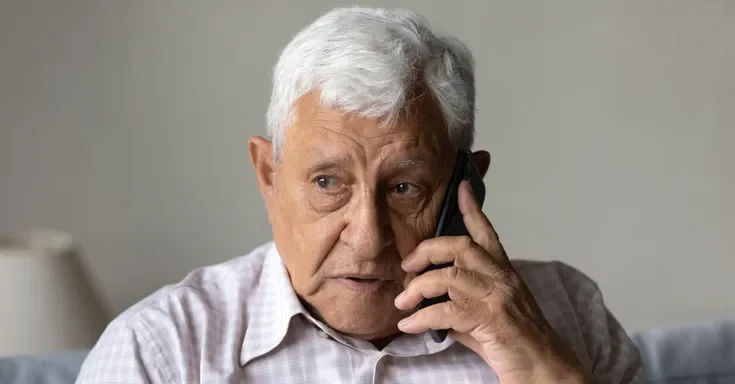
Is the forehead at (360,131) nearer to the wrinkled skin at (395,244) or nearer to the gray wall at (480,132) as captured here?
the wrinkled skin at (395,244)

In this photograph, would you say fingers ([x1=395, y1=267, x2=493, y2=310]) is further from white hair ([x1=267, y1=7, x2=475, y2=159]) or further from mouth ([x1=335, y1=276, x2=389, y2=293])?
white hair ([x1=267, y1=7, x2=475, y2=159])

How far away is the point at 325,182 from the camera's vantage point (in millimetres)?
1311

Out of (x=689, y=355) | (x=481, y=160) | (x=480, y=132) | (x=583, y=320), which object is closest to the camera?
(x=481, y=160)

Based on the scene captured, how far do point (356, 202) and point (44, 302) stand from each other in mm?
934

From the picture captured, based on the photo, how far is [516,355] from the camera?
132 centimetres

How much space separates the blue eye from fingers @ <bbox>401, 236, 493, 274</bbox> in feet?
0.56

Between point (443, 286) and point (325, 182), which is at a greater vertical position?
point (325, 182)

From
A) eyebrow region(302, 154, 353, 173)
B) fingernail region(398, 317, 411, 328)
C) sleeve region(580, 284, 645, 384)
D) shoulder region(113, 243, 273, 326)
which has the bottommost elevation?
sleeve region(580, 284, 645, 384)

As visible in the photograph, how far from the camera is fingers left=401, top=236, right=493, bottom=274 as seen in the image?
131 cm

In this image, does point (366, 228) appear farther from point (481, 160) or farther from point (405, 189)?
point (481, 160)

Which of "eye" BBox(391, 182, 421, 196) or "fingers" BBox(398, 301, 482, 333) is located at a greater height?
"eye" BBox(391, 182, 421, 196)

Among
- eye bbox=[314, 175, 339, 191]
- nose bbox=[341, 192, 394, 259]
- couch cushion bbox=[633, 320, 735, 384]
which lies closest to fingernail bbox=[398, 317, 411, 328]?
nose bbox=[341, 192, 394, 259]

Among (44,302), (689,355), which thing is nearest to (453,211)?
(689,355)

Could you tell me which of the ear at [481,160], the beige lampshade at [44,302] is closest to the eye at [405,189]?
the ear at [481,160]
